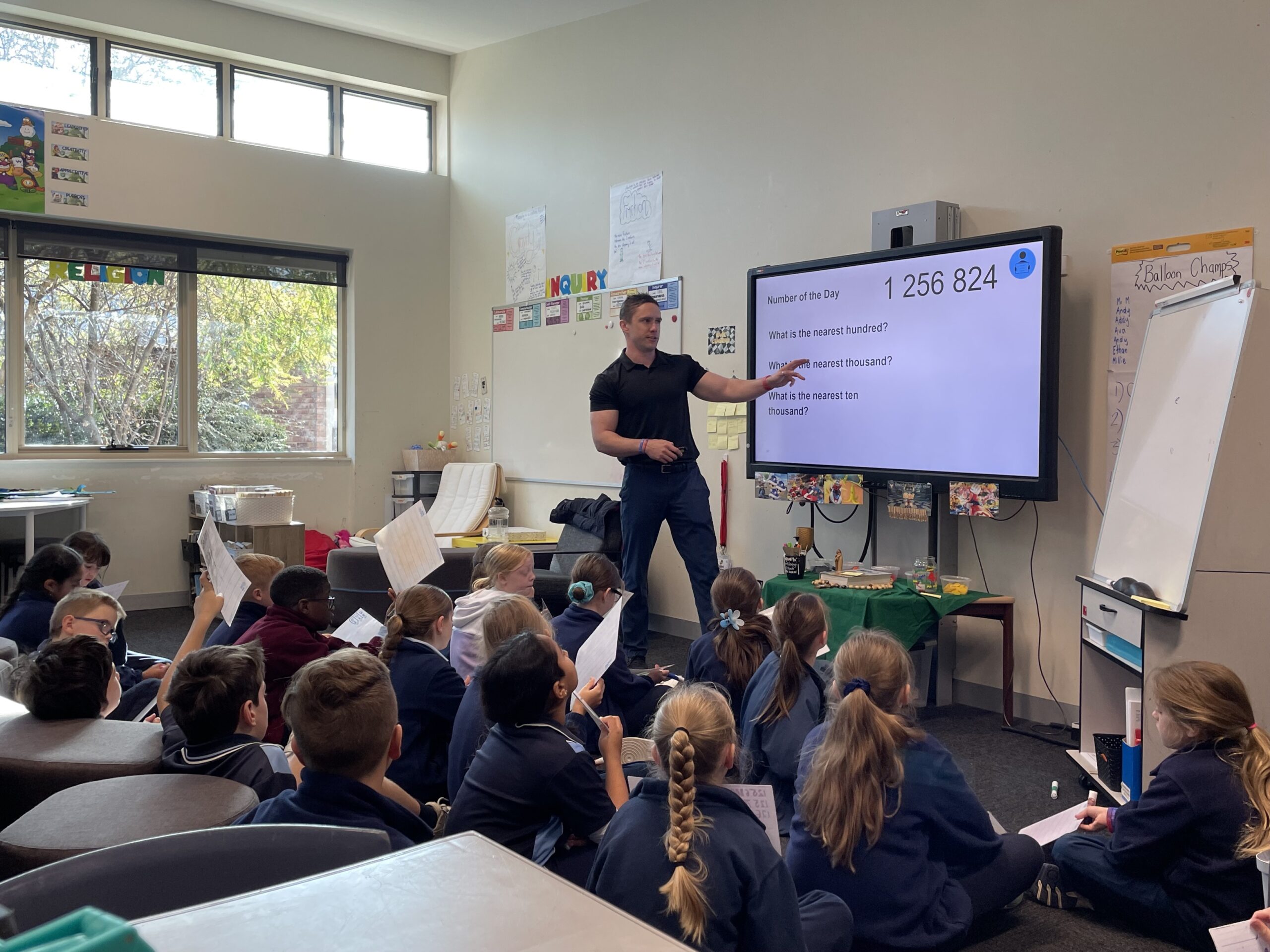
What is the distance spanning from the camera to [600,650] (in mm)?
2430

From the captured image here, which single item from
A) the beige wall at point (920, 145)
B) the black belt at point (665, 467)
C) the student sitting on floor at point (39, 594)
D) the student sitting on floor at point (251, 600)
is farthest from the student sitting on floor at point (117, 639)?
the beige wall at point (920, 145)

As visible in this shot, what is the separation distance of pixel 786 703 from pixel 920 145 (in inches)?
112

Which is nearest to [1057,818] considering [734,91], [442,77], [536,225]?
[734,91]

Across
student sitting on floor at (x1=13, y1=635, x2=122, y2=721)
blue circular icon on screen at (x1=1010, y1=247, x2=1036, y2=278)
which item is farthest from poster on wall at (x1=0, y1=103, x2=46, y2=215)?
blue circular icon on screen at (x1=1010, y1=247, x2=1036, y2=278)

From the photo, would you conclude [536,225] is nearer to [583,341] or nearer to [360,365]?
[583,341]

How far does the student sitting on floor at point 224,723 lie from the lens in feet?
5.97

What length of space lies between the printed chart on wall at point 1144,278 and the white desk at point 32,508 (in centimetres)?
504

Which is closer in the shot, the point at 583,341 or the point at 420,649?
the point at 420,649

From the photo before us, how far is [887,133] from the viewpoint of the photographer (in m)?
4.45

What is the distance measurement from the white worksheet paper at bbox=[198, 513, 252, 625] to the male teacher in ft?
6.24

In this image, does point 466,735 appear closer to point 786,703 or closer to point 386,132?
point 786,703

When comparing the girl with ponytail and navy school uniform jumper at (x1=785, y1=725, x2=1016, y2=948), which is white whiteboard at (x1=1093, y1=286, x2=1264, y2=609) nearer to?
navy school uniform jumper at (x1=785, y1=725, x2=1016, y2=948)

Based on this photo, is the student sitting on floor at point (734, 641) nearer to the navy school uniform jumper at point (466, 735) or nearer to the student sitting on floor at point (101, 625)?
the navy school uniform jumper at point (466, 735)

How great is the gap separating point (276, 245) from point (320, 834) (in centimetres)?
671
